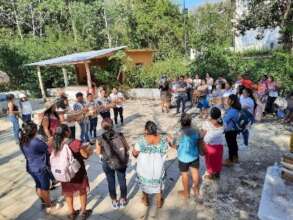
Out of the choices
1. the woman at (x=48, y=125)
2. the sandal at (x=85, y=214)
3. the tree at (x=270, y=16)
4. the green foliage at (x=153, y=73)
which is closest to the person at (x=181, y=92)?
the green foliage at (x=153, y=73)

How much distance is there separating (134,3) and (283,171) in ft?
82.1

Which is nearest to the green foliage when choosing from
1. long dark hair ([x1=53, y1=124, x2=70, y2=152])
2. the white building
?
long dark hair ([x1=53, y1=124, x2=70, y2=152])

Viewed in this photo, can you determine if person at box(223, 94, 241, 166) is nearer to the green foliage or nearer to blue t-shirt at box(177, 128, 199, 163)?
blue t-shirt at box(177, 128, 199, 163)

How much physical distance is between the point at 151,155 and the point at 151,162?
108 millimetres

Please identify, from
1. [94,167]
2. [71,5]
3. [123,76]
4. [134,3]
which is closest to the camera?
[94,167]

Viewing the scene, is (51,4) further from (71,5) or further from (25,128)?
(25,128)

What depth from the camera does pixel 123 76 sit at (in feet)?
56.4

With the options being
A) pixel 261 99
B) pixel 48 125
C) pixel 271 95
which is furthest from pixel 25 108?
pixel 271 95

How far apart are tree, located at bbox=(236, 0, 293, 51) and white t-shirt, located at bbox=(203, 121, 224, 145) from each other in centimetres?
1374

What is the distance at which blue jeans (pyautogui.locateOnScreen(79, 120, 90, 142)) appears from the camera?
741 cm

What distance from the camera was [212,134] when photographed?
504 centimetres

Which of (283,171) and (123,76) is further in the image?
(123,76)

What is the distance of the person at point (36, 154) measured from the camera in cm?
407

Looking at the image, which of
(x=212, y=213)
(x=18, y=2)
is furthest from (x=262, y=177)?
(x=18, y=2)
